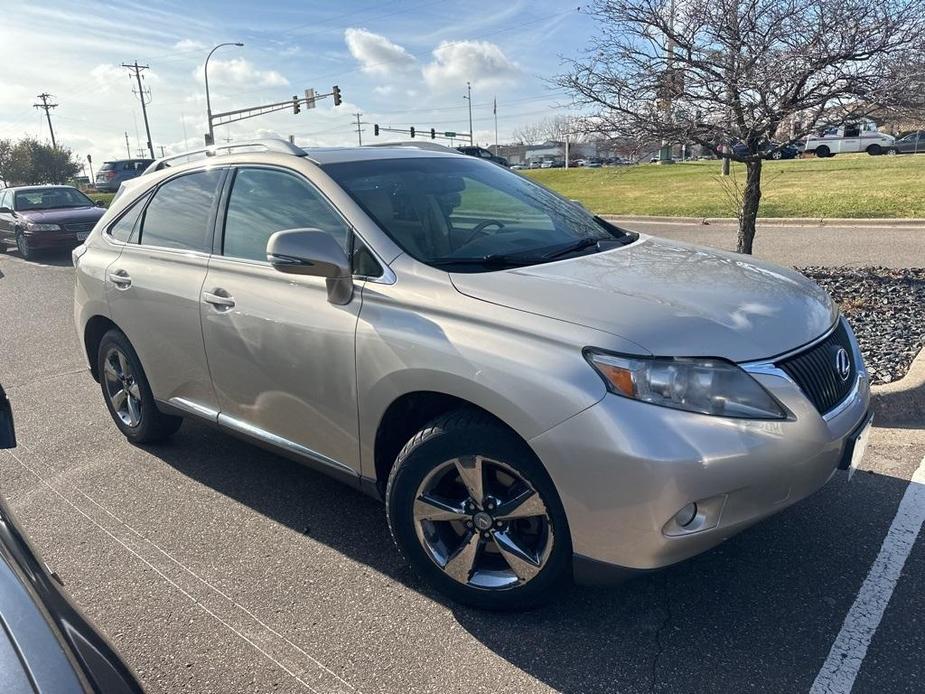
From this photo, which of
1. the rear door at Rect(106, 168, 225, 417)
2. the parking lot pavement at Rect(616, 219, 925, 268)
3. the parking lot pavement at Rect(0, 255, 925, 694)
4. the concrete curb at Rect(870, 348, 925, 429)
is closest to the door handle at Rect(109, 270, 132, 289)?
the rear door at Rect(106, 168, 225, 417)

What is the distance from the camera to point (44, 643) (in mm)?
1327

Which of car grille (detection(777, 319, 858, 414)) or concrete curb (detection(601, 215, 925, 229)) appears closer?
car grille (detection(777, 319, 858, 414))

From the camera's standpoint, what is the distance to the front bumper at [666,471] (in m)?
2.15

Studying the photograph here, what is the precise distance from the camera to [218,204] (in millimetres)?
3639

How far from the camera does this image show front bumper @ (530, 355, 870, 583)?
84.8 inches

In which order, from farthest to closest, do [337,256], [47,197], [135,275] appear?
[47,197], [135,275], [337,256]

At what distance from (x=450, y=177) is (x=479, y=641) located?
223cm

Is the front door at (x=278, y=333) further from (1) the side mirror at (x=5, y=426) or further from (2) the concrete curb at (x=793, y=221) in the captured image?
(2) the concrete curb at (x=793, y=221)

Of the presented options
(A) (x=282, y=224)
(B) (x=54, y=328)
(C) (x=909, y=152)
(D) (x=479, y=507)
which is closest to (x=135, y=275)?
(A) (x=282, y=224)

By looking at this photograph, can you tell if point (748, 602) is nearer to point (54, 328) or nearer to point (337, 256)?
point (337, 256)

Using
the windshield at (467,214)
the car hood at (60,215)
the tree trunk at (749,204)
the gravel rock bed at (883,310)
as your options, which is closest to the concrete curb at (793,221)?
the gravel rock bed at (883,310)

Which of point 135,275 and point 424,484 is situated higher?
point 135,275

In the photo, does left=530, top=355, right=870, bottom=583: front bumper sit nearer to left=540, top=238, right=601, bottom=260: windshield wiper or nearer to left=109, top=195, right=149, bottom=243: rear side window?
left=540, top=238, right=601, bottom=260: windshield wiper

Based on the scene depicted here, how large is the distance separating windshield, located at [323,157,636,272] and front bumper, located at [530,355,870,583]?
943mm
